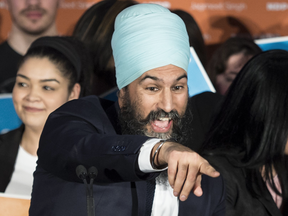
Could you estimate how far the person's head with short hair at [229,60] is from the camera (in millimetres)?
3947

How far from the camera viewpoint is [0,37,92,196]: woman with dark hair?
2.93 metres

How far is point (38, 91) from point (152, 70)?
47.4 inches

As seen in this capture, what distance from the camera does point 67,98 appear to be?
118 inches

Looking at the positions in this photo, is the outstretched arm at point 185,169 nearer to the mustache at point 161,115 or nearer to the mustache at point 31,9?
the mustache at point 161,115

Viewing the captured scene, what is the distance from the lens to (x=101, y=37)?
3463mm

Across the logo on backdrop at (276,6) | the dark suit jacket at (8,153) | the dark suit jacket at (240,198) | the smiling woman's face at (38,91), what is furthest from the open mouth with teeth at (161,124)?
the logo on backdrop at (276,6)

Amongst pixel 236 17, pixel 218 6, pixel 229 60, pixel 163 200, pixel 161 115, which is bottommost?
pixel 229 60

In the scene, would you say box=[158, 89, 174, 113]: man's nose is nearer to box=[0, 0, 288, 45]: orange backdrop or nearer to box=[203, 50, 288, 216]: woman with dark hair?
box=[203, 50, 288, 216]: woman with dark hair

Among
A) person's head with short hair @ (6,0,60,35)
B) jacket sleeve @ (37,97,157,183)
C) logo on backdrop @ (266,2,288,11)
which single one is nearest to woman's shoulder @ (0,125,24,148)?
person's head with short hair @ (6,0,60,35)

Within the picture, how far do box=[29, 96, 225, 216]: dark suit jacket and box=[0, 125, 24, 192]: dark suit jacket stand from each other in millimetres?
1185

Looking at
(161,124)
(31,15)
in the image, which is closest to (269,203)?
(161,124)

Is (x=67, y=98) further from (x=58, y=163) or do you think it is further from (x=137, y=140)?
(x=137, y=140)

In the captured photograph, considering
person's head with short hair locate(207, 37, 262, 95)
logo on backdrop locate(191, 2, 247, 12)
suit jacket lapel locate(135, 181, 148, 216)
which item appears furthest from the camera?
logo on backdrop locate(191, 2, 247, 12)

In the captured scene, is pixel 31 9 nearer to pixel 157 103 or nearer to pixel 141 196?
pixel 157 103
